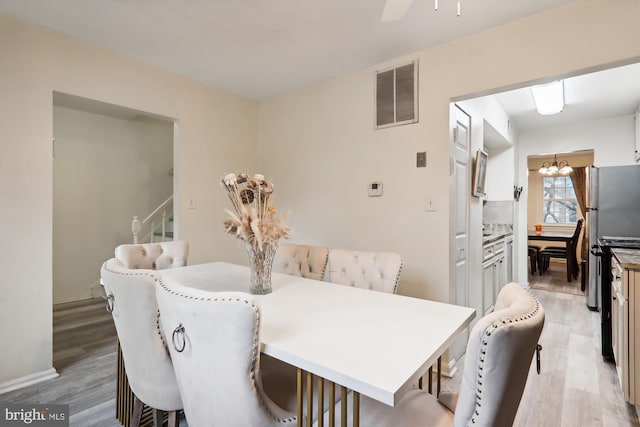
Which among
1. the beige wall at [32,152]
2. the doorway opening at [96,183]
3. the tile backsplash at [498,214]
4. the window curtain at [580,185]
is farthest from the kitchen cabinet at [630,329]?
the window curtain at [580,185]

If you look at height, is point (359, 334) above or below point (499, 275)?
above

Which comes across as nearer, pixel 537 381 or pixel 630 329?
pixel 630 329

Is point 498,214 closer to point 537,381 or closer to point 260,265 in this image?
point 537,381

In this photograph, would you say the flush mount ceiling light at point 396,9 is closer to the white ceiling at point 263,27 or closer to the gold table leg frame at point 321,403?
the white ceiling at point 263,27

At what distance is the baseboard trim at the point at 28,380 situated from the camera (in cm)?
201

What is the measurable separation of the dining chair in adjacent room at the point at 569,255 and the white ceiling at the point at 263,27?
457 centimetres

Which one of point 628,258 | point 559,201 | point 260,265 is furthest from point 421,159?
point 559,201

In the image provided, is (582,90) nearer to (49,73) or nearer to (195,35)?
(195,35)

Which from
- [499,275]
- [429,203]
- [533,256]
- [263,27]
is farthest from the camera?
[533,256]

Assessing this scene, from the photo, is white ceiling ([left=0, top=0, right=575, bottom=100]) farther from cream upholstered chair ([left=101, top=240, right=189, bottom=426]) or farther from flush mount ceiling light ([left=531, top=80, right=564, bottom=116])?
cream upholstered chair ([left=101, top=240, right=189, bottom=426])

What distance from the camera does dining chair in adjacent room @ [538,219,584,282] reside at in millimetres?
5098

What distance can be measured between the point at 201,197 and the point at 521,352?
9.53 feet

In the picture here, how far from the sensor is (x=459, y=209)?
245 cm

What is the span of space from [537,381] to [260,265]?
213 cm
